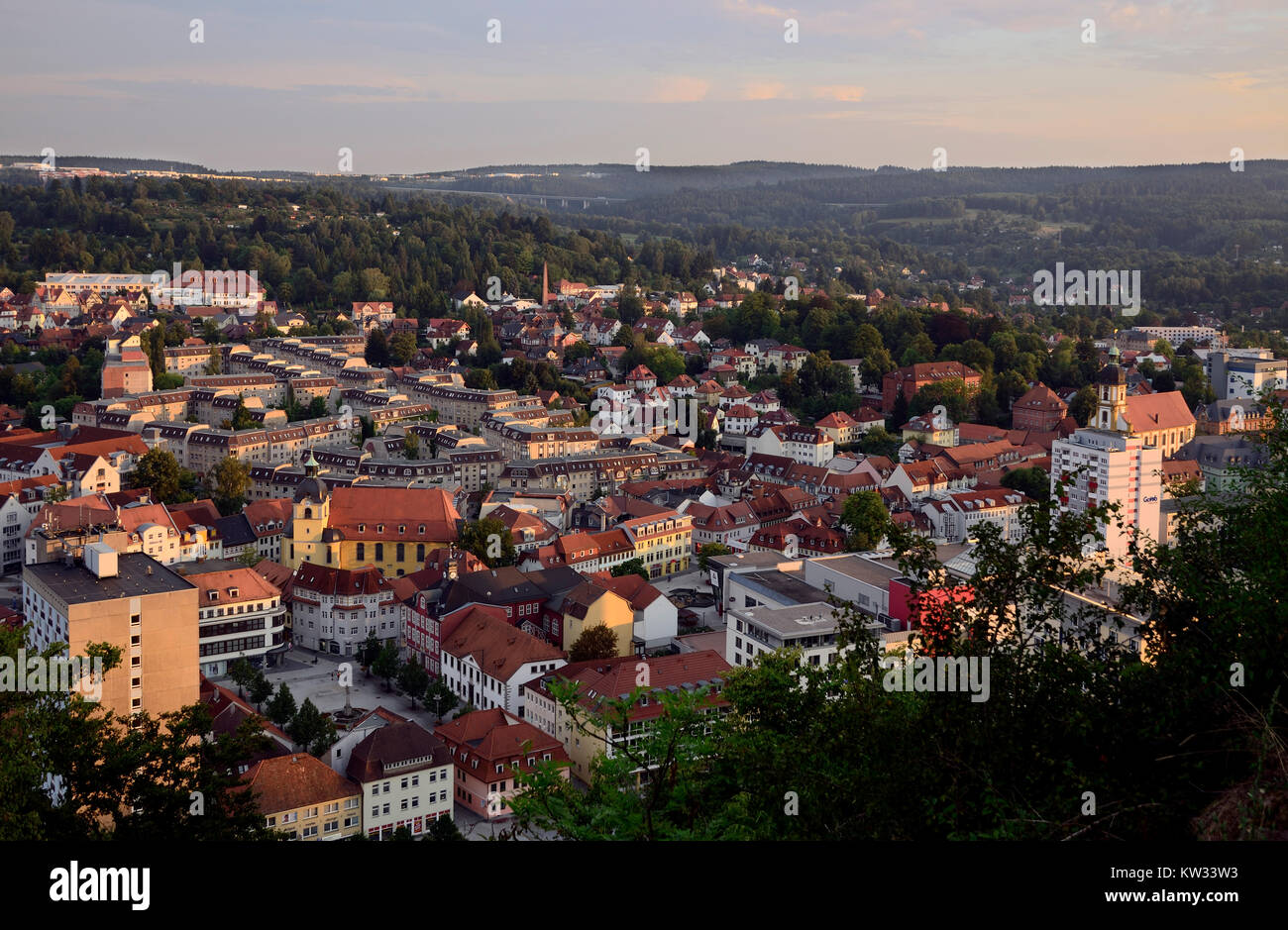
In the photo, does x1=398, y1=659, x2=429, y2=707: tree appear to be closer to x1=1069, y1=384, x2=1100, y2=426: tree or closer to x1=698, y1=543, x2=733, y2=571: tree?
x1=698, y1=543, x2=733, y2=571: tree

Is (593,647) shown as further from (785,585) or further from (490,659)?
(785,585)

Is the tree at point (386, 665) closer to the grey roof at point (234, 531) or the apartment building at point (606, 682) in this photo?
the apartment building at point (606, 682)

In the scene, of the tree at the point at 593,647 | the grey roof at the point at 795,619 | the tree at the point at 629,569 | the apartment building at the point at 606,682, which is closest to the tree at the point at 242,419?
the tree at the point at 629,569

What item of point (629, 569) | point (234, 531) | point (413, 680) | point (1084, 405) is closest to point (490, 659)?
point (413, 680)

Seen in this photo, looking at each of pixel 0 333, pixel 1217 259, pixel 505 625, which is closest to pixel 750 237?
pixel 1217 259

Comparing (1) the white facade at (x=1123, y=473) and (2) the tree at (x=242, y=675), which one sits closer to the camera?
(2) the tree at (x=242, y=675)
